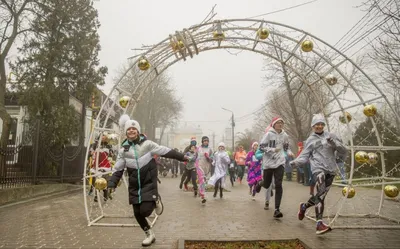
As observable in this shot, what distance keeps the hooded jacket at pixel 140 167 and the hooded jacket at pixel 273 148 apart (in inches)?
105

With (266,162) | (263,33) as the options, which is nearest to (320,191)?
(266,162)

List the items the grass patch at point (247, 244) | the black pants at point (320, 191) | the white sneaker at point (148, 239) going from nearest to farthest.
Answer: the grass patch at point (247, 244) → the white sneaker at point (148, 239) → the black pants at point (320, 191)

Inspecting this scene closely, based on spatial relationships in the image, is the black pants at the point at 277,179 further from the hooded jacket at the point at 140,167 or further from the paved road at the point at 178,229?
the hooded jacket at the point at 140,167

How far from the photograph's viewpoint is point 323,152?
6.07 meters

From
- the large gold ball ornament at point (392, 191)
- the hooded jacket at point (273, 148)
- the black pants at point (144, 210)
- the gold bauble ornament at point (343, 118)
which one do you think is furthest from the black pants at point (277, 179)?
the black pants at point (144, 210)

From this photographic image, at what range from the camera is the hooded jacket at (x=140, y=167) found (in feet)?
16.8

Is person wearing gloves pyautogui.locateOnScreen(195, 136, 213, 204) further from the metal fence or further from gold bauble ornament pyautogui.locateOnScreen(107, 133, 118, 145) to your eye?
the metal fence

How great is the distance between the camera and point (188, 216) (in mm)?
7305

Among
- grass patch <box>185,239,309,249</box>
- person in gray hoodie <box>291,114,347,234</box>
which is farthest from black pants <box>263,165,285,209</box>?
grass patch <box>185,239,309,249</box>

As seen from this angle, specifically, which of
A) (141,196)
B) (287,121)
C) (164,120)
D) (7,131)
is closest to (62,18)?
(7,131)

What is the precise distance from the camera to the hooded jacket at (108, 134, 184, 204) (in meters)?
5.12

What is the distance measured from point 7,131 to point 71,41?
17.8ft

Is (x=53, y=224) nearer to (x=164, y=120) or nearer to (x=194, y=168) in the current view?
(x=194, y=168)

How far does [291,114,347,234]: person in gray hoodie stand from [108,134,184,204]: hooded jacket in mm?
2504
